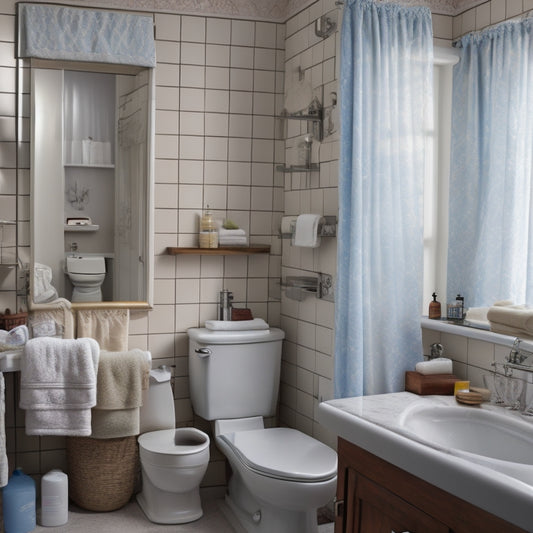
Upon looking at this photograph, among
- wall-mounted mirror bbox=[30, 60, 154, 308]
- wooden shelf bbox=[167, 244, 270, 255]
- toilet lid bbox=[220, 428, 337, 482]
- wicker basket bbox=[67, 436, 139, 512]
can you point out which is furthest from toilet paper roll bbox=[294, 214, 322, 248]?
wicker basket bbox=[67, 436, 139, 512]

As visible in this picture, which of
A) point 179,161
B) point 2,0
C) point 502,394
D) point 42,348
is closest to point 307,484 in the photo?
point 502,394

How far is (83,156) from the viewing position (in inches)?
132

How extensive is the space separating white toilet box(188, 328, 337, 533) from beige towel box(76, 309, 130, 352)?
0.32 metres

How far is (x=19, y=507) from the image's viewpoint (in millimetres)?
3111

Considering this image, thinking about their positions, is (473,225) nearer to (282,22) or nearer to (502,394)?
(502,394)

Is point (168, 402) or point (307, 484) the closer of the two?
point (307, 484)

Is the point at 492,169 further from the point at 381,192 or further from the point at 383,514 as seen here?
the point at 383,514

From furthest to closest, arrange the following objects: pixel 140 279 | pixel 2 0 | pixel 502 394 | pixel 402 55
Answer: pixel 140 279
pixel 2 0
pixel 402 55
pixel 502 394

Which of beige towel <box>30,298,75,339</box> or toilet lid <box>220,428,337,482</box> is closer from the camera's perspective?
toilet lid <box>220,428,337,482</box>

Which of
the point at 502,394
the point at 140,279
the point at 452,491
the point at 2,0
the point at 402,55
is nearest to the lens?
the point at 452,491

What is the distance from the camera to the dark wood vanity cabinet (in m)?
1.81

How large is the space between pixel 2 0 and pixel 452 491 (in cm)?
279

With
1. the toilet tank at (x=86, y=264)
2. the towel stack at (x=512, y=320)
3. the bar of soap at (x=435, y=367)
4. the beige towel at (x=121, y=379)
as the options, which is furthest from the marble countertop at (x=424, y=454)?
the toilet tank at (x=86, y=264)

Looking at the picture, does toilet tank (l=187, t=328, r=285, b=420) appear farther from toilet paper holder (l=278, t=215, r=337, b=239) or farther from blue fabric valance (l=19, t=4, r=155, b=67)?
blue fabric valance (l=19, t=4, r=155, b=67)
